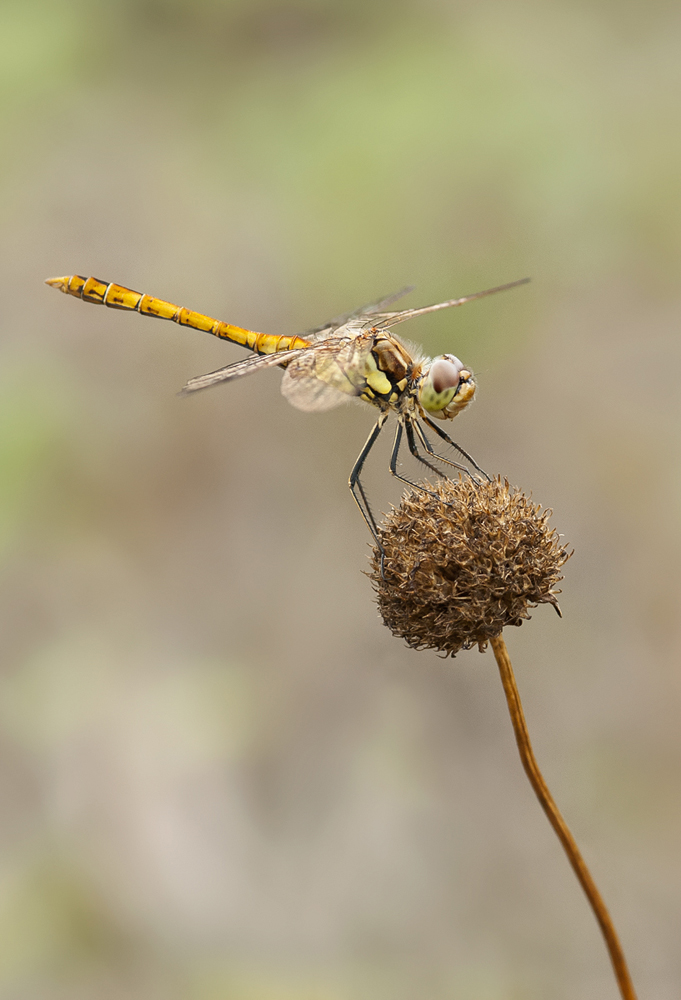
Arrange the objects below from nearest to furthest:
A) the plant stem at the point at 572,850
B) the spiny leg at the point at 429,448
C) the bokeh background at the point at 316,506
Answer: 1. the plant stem at the point at 572,850
2. the spiny leg at the point at 429,448
3. the bokeh background at the point at 316,506

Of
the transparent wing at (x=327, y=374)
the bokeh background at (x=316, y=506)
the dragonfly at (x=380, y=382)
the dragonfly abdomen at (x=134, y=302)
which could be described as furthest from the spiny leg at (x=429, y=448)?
the bokeh background at (x=316, y=506)

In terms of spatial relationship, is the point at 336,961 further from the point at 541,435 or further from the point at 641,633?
the point at 541,435

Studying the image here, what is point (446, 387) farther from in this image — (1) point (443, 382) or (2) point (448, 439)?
(2) point (448, 439)

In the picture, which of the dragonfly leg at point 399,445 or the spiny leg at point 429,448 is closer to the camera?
the spiny leg at point 429,448

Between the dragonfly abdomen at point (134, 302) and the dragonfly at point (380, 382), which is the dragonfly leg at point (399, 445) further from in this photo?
the dragonfly abdomen at point (134, 302)

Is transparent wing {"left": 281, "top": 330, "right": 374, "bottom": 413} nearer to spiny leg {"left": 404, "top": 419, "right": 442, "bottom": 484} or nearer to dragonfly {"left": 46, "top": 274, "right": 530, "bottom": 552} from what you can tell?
dragonfly {"left": 46, "top": 274, "right": 530, "bottom": 552}

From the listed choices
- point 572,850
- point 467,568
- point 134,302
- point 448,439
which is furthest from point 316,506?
point 572,850
